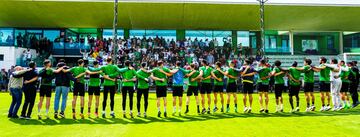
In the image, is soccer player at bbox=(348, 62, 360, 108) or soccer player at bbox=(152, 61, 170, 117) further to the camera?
soccer player at bbox=(348, 62, 360, 108)

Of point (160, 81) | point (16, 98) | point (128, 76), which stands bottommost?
point (16, 98)

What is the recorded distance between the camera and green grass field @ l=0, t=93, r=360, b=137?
9180 mm

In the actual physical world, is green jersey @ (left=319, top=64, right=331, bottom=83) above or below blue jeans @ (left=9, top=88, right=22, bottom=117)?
above

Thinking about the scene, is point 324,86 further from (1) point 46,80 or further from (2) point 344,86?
(1) point 46,80

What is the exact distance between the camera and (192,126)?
10305 millimetres

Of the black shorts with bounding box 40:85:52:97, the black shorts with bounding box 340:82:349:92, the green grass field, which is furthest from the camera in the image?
the black shorts with bounding box 340:82:349:92

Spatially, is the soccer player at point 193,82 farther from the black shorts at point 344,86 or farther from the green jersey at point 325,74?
the black shorts at point 344,86

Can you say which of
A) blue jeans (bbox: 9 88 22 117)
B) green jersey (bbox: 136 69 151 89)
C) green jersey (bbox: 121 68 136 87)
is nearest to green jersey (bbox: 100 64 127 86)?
green jersey (bbox: 121 68 136 87)

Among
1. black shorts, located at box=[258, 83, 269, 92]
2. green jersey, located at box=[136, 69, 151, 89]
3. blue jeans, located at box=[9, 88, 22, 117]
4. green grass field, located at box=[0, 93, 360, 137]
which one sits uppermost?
green jersey, located at box=[136, 69, 151, 89]

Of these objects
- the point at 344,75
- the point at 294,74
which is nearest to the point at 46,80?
the point at 294,74

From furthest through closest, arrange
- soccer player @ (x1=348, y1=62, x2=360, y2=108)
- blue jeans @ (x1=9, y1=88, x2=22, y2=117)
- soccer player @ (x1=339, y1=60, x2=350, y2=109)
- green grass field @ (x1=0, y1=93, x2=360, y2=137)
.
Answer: soccer player @ (x1=348, y1=62, x2=360, y2=108) → soccer player @ (x1=339, y1=60, x2=350, y2=109) → blue jeans @ (x1=9, y1=88, x2=22, y2=117) → green grass field @ (x1=0, y1=93, x2=360, y2=137)

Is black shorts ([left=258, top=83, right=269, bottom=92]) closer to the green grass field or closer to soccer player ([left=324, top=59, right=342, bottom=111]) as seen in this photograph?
the green grass field

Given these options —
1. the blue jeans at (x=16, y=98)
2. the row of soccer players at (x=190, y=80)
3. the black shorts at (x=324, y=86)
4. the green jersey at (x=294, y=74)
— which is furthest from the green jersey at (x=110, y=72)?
the black shorts at (x=324, y=86)

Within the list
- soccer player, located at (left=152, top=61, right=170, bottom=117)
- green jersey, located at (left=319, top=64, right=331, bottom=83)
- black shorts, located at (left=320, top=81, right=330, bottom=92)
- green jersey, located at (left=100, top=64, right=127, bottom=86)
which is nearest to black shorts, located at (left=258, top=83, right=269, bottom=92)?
black shorts, located at (left=320, top=81, right=330, bottom=92)
